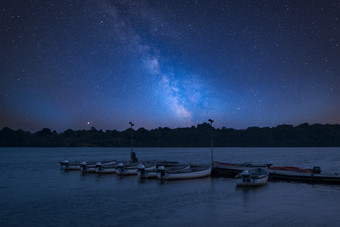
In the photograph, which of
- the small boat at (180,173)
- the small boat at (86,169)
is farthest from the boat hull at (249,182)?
the small boat at (86,169)

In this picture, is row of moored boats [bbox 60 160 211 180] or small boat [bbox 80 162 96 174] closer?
row of moored boats [bbox 60 160 211 180]

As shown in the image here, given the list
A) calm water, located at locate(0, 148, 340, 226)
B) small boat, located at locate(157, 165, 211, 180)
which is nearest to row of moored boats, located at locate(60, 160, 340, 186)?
small boat, located at locate(157, 165, 211, 180)

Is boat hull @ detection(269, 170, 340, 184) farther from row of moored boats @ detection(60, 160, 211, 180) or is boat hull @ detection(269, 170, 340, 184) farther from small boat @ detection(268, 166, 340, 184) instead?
row of moored boats @ detection(60, 160, 211, 180)

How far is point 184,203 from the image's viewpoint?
2594 cm

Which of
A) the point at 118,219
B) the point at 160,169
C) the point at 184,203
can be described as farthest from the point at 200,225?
the point at 160,169

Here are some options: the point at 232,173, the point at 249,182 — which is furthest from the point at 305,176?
the point at 232,173

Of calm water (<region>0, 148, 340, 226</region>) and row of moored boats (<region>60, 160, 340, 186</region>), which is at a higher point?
row of moored boats (<region>60, 160, 340, 186</region>)

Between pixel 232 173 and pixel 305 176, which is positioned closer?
pixel 305 176

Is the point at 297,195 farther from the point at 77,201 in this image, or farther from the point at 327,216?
the point at 77,201

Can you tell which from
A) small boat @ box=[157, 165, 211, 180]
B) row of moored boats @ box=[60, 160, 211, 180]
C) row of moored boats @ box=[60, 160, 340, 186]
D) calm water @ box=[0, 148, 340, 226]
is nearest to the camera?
calm water @ box=[0, 148, 340, 226]

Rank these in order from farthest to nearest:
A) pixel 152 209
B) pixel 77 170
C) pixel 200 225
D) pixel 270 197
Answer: pixel 77 170, pixel 270 197, pixel 152 209, pixel 200 225

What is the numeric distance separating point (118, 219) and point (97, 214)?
236cm

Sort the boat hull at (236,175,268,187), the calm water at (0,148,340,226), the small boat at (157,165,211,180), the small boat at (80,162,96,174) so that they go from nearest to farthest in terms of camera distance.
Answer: the calm water at (0,148,340,226), the boat hull at (236,175,268,187), the small boat at (157,165,211,180), the small boat at (80,162,96,174)

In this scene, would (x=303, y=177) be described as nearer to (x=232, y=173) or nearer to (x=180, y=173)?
(x=232, y=173)
